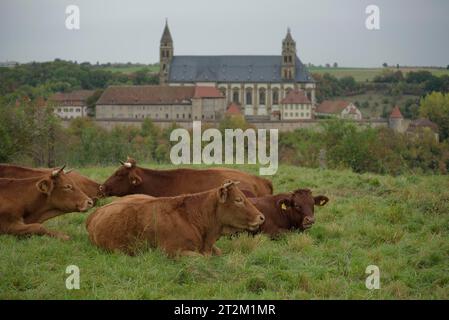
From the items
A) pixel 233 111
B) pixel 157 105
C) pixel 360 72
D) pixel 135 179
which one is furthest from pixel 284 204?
pixel 360 72

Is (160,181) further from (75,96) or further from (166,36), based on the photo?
(166,36)

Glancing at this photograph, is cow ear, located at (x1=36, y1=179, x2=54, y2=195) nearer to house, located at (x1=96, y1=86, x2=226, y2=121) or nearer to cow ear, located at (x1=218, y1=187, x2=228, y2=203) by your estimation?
cow ear, located at (x1=218, y1=187, x2=228, y2=203)

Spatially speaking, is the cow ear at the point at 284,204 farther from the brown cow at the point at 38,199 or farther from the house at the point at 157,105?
the house at the point at 157,105

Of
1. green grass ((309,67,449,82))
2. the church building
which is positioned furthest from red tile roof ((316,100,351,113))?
green grass ((309,67,449,82))

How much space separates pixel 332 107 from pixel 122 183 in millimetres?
102054

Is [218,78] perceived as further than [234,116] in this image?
Yes

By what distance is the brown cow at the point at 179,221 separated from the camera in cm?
739

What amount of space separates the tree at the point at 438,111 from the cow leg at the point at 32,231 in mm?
71338

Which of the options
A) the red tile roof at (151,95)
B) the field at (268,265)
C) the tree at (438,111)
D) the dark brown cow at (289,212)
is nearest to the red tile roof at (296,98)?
the red tile roof at (151,95)

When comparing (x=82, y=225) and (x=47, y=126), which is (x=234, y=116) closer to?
(x=47, y=126)

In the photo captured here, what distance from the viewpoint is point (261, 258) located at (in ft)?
24.1

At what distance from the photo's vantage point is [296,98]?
10462 centimetres

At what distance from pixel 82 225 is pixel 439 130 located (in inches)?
2840
